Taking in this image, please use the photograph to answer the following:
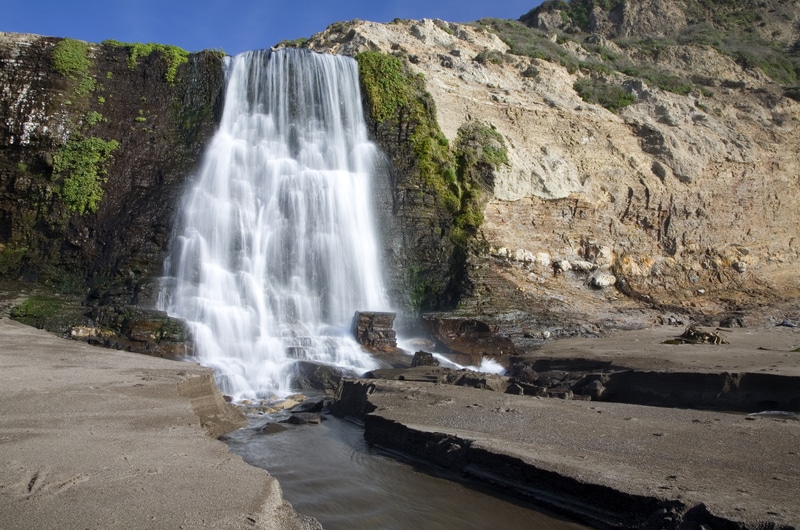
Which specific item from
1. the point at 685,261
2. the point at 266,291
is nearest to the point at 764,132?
the point at 685,261

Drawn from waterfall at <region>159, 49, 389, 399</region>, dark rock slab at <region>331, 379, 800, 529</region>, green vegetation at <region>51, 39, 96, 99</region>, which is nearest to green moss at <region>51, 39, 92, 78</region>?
green vegetation at <region>51, 39, 96, 99</region>

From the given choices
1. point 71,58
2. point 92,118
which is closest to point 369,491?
point 92,118

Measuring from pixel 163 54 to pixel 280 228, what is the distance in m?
8.01

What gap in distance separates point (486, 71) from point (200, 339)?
17.4 m

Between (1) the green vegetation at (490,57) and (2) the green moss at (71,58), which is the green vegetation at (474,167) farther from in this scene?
(2) the green moss at (71,58)

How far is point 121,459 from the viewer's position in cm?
436

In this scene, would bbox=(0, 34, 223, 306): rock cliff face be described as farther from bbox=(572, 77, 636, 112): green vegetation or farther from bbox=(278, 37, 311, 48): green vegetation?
bbox=(572, 77, 636, 112): green vegetation

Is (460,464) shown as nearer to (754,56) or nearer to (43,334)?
(43,334)

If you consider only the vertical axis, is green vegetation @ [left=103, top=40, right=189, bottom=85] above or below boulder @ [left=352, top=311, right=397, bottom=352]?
above

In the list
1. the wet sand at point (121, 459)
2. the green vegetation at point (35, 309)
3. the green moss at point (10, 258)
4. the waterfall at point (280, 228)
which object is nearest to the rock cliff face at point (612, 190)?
the waterfall at point (280, 228)

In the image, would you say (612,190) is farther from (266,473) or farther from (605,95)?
(266,473)

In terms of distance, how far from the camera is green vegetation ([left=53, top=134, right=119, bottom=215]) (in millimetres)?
17797

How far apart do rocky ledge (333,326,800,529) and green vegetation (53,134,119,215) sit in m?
11.7

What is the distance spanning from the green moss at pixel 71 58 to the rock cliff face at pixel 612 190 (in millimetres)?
9385
